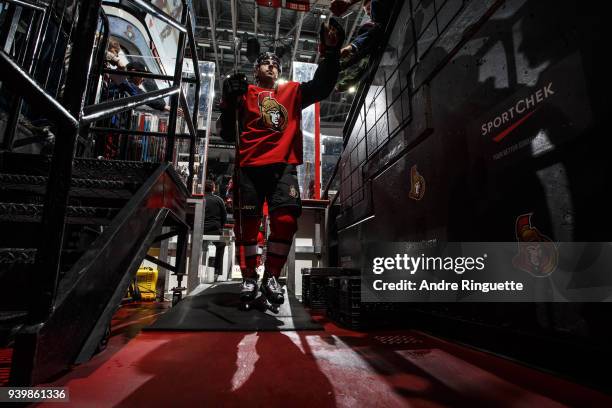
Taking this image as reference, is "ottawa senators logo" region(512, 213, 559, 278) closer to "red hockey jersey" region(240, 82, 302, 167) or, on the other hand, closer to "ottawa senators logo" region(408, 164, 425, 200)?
"ottawa senators logo" region(408, 164, 425, 200)

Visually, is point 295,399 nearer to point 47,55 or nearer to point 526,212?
point 526,212

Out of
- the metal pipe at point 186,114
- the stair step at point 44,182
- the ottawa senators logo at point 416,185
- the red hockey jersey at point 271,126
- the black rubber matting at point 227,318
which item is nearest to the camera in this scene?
the stair step at point 44,182

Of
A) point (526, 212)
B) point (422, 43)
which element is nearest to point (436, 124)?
point (422, 43)

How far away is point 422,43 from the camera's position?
6.32 feet

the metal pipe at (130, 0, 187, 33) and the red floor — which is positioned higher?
the metal pipe at (130, 0, 187, 33)

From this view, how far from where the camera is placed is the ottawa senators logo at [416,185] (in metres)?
1.84

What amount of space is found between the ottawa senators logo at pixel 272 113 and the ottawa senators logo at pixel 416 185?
991mm

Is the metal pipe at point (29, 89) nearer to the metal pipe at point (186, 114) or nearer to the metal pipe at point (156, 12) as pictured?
the metal pipe at point (156, 12)

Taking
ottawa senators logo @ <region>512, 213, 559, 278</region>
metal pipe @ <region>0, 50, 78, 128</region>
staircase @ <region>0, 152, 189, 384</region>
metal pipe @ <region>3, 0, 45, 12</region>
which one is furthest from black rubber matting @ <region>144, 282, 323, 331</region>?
metal pipe @ <region>3, 0, 45, 12</region>

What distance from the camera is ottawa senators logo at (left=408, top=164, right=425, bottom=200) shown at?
1.84 meters

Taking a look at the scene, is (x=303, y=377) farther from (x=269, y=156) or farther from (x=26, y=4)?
(x=26, y=4)

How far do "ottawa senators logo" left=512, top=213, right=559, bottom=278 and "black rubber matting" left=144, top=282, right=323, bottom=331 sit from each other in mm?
1050

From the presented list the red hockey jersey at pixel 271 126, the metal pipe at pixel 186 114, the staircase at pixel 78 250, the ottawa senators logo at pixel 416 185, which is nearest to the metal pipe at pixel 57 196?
the staircase at pixel 78 250

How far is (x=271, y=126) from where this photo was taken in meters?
2.22
